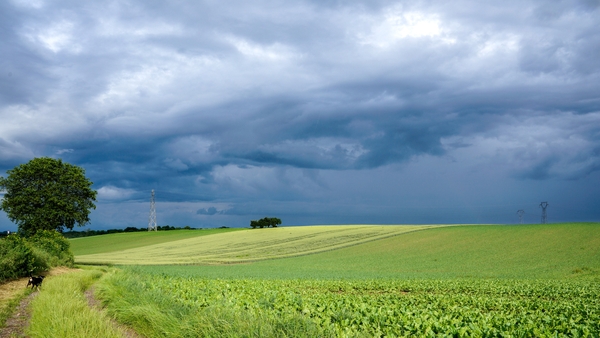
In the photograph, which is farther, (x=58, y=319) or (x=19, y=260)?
(x=19, y=260)

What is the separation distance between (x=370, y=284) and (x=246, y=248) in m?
42.1

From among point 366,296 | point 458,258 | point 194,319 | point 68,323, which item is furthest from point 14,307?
point 458,258

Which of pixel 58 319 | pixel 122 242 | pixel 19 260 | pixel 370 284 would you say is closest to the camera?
pixel 58 319

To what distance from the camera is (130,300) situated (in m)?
13.3

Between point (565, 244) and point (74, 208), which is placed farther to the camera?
point (74, 208)

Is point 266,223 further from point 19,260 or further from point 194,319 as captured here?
point 194,319

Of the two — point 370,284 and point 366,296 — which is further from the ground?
point 366,296

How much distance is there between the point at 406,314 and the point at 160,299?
7.26 meters

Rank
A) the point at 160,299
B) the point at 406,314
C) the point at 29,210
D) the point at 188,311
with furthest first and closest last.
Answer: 1. the point at 29,210
2. the point at 160,299
3. the point at 188,311
4. the point at 406,314

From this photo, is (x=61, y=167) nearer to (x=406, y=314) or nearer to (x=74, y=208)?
(x=74, y=208)

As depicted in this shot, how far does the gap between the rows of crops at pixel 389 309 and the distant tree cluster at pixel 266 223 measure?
7916cm

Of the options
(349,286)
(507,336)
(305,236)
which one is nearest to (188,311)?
(507,336)

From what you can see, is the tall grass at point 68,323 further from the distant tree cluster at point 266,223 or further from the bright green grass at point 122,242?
the distant tree cluster at point 266,223

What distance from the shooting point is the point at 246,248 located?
199ft
